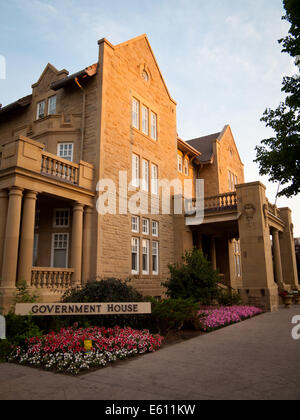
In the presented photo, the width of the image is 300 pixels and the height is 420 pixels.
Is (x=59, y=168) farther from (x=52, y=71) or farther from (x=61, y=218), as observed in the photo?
(x=52, y=71)

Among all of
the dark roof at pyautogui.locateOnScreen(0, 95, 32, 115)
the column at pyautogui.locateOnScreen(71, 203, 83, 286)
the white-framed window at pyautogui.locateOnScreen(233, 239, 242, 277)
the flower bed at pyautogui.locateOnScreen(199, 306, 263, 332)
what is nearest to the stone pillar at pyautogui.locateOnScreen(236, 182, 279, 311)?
the flower bed at pyautogui.locateOnScreen(199, 306, 263, 332)

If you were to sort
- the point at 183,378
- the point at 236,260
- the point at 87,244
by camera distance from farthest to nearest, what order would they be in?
the point at 236,260
the point at 87,244
the point at 183,378

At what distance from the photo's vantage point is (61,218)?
650 inches

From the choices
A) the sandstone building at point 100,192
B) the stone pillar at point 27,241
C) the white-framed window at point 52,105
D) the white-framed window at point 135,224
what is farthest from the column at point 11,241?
the white-framed window at point 52,105

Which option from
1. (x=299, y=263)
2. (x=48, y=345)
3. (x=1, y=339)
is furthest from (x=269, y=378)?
(x=299, y=263)

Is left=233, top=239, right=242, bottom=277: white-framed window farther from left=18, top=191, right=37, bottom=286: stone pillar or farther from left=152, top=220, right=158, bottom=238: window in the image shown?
left=18, top=191, right=37, bottom=286: stone pillar

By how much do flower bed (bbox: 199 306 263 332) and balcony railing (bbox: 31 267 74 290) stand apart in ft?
19.0

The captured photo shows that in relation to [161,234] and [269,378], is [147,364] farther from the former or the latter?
[161,234]

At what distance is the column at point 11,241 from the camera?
38.9 feet

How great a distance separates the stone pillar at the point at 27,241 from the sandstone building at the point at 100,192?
4cm

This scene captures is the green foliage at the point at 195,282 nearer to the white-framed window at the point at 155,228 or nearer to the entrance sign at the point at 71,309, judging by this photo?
the white-framed window at the point at 155,228

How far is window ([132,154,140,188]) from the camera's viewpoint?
18.8 m

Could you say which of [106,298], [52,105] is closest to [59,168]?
[52,105]

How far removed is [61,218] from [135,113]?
26.4 feet
